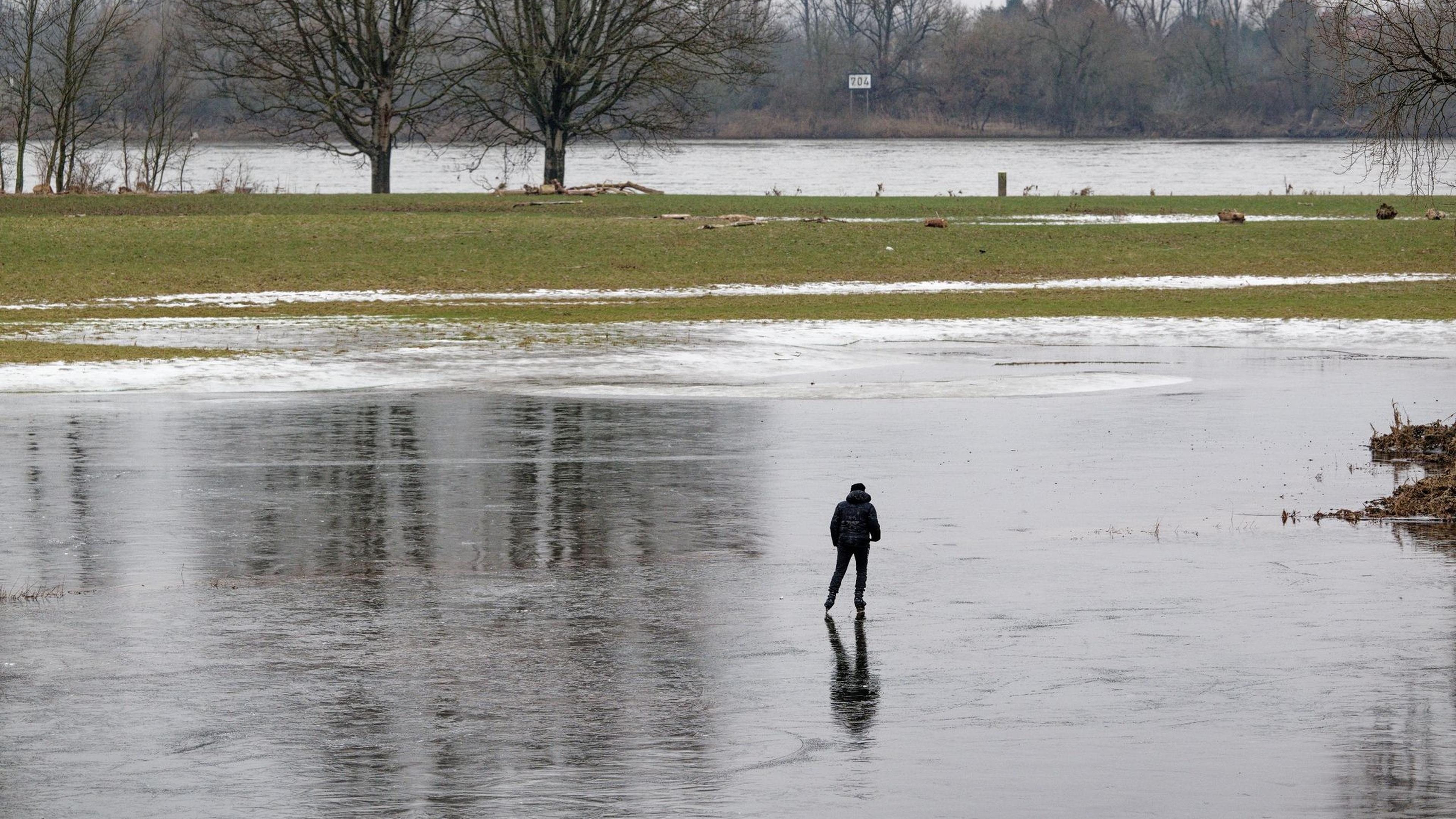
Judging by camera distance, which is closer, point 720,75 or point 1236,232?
point 1236,232

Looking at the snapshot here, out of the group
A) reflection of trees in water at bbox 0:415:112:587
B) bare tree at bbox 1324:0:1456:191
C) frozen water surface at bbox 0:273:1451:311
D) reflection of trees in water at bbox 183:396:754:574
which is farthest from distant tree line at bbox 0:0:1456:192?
reflection of trees in water at bbox 0:415:112:587

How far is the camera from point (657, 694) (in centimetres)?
918

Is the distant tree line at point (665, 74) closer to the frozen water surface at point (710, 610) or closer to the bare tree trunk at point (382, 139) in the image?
the bare tree trunk at point (382, 139)

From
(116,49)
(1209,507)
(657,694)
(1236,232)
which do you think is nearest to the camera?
(657,694)

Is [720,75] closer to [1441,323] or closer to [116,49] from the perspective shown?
[116,49]

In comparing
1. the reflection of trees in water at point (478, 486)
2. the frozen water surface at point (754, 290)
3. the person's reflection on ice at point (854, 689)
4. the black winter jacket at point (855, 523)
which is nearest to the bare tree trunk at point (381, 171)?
the frozen water surface at point (754, 290)

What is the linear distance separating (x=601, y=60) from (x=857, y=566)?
1897 inches

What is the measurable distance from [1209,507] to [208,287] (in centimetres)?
2570

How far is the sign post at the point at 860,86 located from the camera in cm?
12269

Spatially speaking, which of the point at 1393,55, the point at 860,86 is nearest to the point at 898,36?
the point at 860,86

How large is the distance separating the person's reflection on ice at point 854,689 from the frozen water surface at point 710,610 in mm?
38

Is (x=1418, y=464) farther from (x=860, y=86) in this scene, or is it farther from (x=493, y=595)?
(x=860, y=86)

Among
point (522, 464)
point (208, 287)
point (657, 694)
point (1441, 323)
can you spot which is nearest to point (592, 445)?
point (522, 464)

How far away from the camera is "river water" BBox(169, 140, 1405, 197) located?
71.4m
